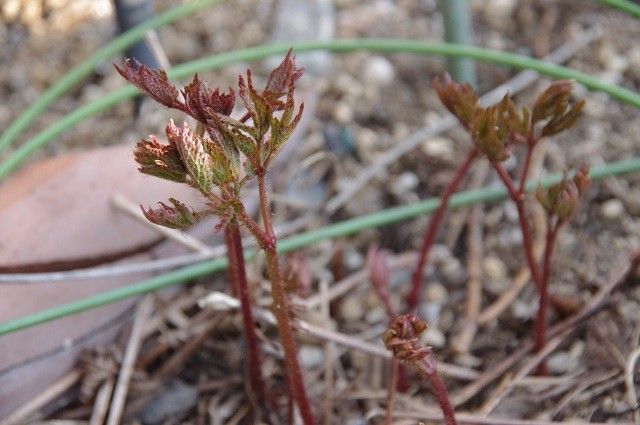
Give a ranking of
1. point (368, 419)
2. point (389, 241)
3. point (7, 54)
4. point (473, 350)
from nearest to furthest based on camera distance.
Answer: point (368, 419) < point (473, 350) < point (389, 241) < point (7, 54)

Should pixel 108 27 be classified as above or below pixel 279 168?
above

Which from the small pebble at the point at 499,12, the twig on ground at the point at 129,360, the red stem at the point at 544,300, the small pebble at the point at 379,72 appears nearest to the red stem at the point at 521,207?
the red stem at the point at 544,300

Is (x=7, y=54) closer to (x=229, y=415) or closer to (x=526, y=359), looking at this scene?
(x=229, y=415)

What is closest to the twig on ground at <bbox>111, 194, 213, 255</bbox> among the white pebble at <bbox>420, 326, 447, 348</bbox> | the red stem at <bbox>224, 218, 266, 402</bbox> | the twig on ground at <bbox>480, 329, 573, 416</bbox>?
the red stem at <bbox>224, 218, 266, 402</bbox>

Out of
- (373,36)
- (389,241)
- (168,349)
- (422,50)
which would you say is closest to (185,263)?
(168,349)

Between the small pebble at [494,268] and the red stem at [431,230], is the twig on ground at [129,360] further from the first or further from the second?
the small pebble at [494,268]
